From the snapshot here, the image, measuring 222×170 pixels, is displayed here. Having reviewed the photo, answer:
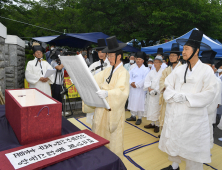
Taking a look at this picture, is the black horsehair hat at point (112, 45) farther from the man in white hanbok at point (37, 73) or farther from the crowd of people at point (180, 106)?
the man in white hanbok at point (37, 73)

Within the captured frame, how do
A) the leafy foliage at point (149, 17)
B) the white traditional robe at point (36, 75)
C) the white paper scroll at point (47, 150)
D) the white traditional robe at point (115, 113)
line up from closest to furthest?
the white paper scroll at point (47, 150) < the white traditional robe at point (115, 113) < the white traditional robe at point (36, 75) < the leafy foliage at point (149, 17)

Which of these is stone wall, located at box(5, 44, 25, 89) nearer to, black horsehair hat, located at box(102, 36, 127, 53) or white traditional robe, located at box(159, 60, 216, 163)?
black horsehair hat, located at box(102, 36, 127, 53)

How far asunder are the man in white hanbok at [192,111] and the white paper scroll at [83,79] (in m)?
1.13

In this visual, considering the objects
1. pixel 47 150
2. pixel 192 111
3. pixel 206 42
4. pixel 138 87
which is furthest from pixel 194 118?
pixel 206 42

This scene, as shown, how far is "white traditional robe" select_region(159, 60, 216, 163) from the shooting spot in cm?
217

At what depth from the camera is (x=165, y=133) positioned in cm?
244

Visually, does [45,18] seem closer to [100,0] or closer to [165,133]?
[100,0]

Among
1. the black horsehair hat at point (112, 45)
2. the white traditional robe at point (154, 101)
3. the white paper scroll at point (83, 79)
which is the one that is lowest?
the white traditional robe at point (154, 101)

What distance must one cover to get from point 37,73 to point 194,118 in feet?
12.2

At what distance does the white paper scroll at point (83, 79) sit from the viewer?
1.45 metres

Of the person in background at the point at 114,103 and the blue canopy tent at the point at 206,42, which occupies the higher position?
the blue canopy tent at the point at 206,42

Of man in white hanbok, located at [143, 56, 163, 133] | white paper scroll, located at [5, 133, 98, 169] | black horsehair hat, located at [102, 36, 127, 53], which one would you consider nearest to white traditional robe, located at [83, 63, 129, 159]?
black horsehair hat, located at [102, 36, 127, 53]

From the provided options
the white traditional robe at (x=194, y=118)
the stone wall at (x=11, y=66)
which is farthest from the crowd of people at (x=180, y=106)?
the stone wall at (x=11, y=66)

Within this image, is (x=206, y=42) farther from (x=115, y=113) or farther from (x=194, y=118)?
(x=115, y=113)
